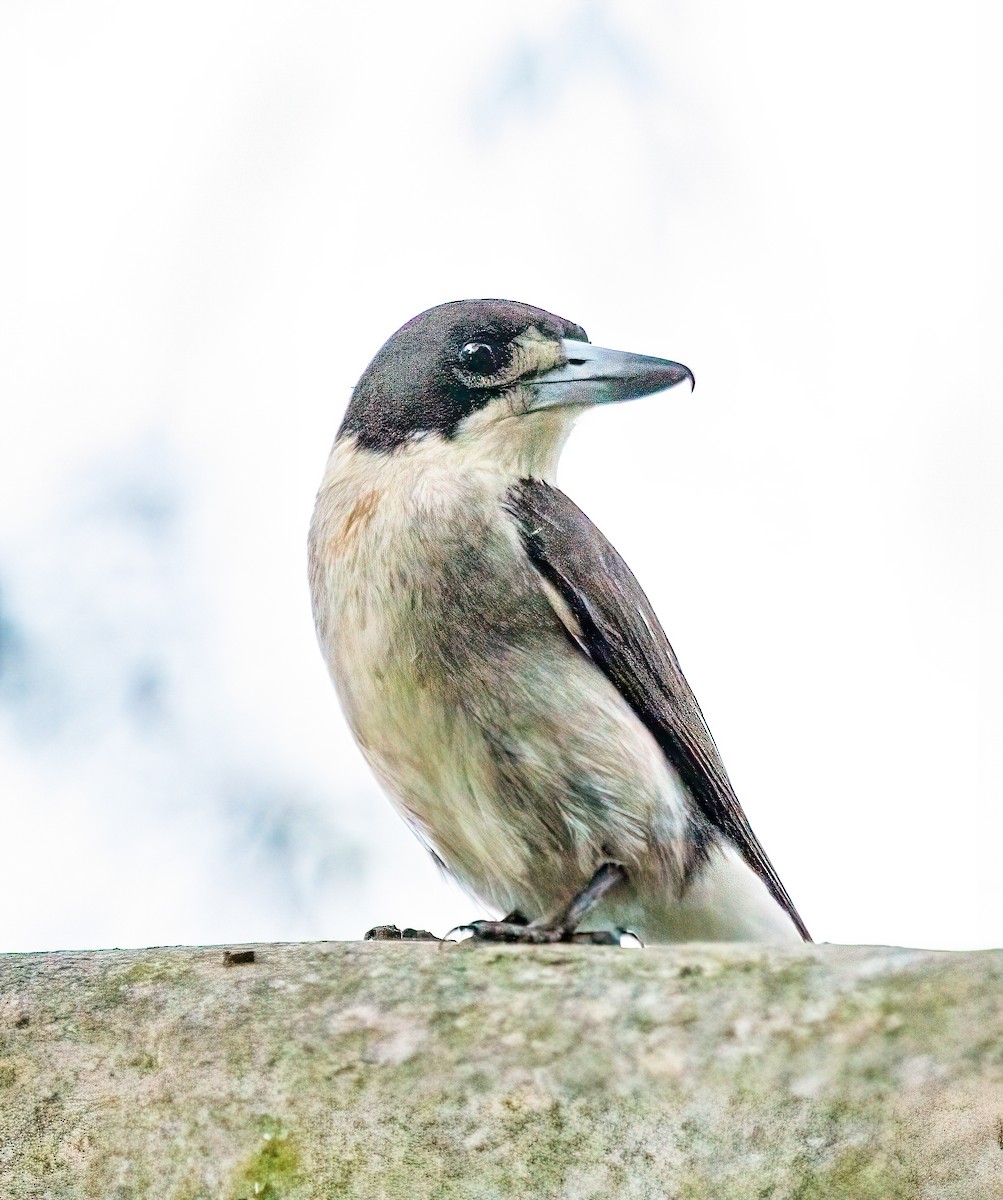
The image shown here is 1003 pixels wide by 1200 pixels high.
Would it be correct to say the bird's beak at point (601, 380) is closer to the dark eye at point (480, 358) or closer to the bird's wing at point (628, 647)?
the dark eye at point (480, 358)

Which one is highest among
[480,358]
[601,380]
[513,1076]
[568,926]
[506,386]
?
[480,358]

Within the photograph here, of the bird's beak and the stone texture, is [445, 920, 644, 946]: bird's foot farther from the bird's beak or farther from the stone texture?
the bird's beak

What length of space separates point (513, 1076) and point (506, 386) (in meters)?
2.49

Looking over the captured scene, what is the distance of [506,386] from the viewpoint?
5.15 meters

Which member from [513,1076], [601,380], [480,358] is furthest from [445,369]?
[513,1076]

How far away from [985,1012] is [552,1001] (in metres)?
0.92

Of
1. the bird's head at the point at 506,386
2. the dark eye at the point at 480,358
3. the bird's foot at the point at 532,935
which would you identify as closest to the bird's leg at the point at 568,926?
the bird's foot at the point at 532,935

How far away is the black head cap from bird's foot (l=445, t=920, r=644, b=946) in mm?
1685

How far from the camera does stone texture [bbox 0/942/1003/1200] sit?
312 centimetres

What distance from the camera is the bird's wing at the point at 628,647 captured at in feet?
16.0

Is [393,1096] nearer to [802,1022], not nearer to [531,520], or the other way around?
[802,1022]

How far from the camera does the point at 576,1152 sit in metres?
3.22

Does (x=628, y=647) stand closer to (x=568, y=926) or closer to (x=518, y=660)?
(x=518, y=660)

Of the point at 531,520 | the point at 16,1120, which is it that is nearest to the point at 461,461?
the point at 531,520
